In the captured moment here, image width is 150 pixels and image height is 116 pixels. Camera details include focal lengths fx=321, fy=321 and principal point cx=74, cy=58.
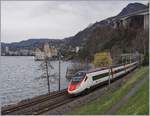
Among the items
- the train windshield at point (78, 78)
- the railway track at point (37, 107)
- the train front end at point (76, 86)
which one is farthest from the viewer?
the train windshield at point (78, 78)

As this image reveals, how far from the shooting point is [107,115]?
2227 centimetres

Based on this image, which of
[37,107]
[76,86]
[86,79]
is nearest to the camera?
[37,107]

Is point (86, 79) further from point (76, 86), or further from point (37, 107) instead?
point (37, 107)

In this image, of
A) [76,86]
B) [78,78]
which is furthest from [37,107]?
[78,78]

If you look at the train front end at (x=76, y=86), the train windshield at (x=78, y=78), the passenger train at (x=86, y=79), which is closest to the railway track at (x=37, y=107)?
the train front end at (x=76, y=86)

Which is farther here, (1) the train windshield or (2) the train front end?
(1) the train windshield

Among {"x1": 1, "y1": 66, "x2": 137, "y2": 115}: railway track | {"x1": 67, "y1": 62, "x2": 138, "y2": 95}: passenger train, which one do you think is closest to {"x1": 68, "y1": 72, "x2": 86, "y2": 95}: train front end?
{"x1": 67, "y1": 62, "x2": 138, "y2": 95}: passenger train

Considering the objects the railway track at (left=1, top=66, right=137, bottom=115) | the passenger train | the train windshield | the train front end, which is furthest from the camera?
the train windshield

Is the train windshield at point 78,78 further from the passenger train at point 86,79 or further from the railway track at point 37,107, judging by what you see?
the railway track at point 37,107

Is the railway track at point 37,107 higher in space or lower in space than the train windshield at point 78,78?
lower

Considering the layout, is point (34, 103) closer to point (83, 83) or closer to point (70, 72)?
point (83, 83)

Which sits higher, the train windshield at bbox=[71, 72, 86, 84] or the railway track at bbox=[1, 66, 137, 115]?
the train windshield at bbox=[71, 72, 86, 84]

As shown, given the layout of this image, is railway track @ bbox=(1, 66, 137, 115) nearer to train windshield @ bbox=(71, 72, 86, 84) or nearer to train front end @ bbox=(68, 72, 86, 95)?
train front end @ bbox=(68, 72, 86, 95)

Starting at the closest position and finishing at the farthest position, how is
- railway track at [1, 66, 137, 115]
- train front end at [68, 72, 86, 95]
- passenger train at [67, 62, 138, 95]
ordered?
railway track at [1, 66, 137, 115], train front end at [68, 72, 86, 95], passenger train at [67, 62, 138, 95]
